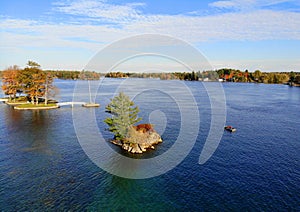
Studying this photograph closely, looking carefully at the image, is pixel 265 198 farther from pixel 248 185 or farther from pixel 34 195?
pixel 34 195

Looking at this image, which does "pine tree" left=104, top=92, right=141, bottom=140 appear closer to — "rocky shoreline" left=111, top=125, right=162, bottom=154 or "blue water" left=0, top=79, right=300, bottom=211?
"rocky shoreline" left=111, top=125, right=162, bottom=154

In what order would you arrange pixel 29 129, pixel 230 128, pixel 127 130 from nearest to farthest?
pixel 127 130 → pixel 29 129 → pixel 230 128

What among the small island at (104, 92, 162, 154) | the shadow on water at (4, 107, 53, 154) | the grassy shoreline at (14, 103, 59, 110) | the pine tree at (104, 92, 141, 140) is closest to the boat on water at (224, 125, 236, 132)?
the small island at (104, 92, 162, 154)

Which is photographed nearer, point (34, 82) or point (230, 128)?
point (230, 128)

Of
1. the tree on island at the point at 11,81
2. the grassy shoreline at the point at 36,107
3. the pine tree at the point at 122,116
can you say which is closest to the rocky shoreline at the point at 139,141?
the pine tree at the point at 122,116

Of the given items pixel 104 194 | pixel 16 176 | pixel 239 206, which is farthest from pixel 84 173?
pixel 239 206

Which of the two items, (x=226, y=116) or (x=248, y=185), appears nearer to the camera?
(x=248, y=185)

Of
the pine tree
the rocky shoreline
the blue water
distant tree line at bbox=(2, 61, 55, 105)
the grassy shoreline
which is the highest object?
distant tree line at bbox=(2, 61, 55, 105)

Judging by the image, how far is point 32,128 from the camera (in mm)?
57219

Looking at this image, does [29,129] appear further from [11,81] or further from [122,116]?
[11,81]

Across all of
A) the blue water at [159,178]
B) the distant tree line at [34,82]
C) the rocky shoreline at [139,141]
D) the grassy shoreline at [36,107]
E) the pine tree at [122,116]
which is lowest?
the blue water at [159,178]

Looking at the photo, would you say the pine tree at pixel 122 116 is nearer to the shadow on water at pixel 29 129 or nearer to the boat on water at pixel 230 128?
the shadow on water at pixel 29 129

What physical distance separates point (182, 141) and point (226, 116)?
30.9 meters

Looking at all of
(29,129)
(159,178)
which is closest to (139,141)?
(159,178)
